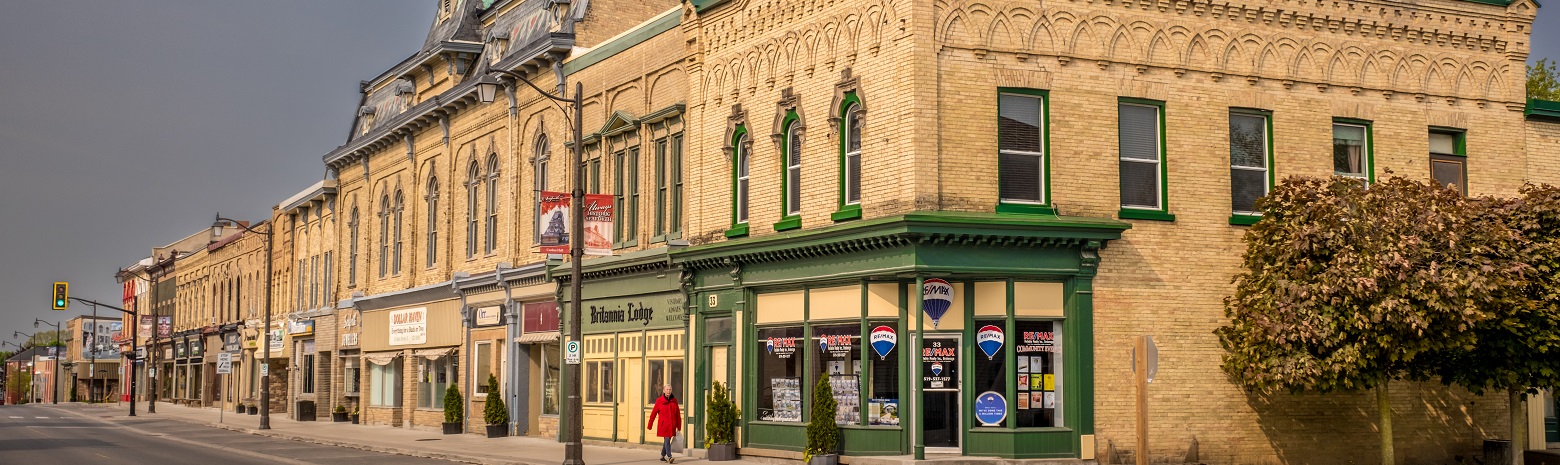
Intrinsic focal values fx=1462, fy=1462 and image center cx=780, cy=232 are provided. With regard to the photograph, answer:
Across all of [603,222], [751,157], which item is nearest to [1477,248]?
[751,157]

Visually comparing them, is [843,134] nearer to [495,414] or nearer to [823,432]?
[823,432]

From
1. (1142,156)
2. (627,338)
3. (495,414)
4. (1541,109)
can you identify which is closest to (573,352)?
(627,338)

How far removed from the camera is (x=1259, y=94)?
25344mm

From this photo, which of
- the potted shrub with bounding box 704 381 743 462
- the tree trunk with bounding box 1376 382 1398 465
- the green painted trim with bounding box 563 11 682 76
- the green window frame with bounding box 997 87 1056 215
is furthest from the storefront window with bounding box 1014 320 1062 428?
the green painted trim with bounding box 563 11 682 76

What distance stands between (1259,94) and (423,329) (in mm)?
27097

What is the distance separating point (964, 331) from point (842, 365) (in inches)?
99.0

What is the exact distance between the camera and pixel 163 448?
117 ft

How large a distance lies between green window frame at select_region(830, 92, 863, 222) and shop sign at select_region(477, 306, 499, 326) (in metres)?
16.3

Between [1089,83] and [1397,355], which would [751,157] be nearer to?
[1089,83]

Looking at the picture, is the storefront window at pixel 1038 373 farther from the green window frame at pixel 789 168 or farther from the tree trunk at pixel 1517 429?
the tree trunk at pixel 1517 429

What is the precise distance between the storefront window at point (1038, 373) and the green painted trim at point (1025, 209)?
1.79m

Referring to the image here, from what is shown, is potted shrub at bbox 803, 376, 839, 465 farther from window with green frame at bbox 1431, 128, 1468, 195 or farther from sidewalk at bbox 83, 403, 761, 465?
window with green frame at bbox 1431, 128, 1468, 195

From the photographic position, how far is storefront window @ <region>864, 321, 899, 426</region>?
78.8 feet

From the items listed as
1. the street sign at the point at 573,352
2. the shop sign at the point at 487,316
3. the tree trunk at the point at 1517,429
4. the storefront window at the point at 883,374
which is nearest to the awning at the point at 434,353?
the shop sign at the point at 487,316
